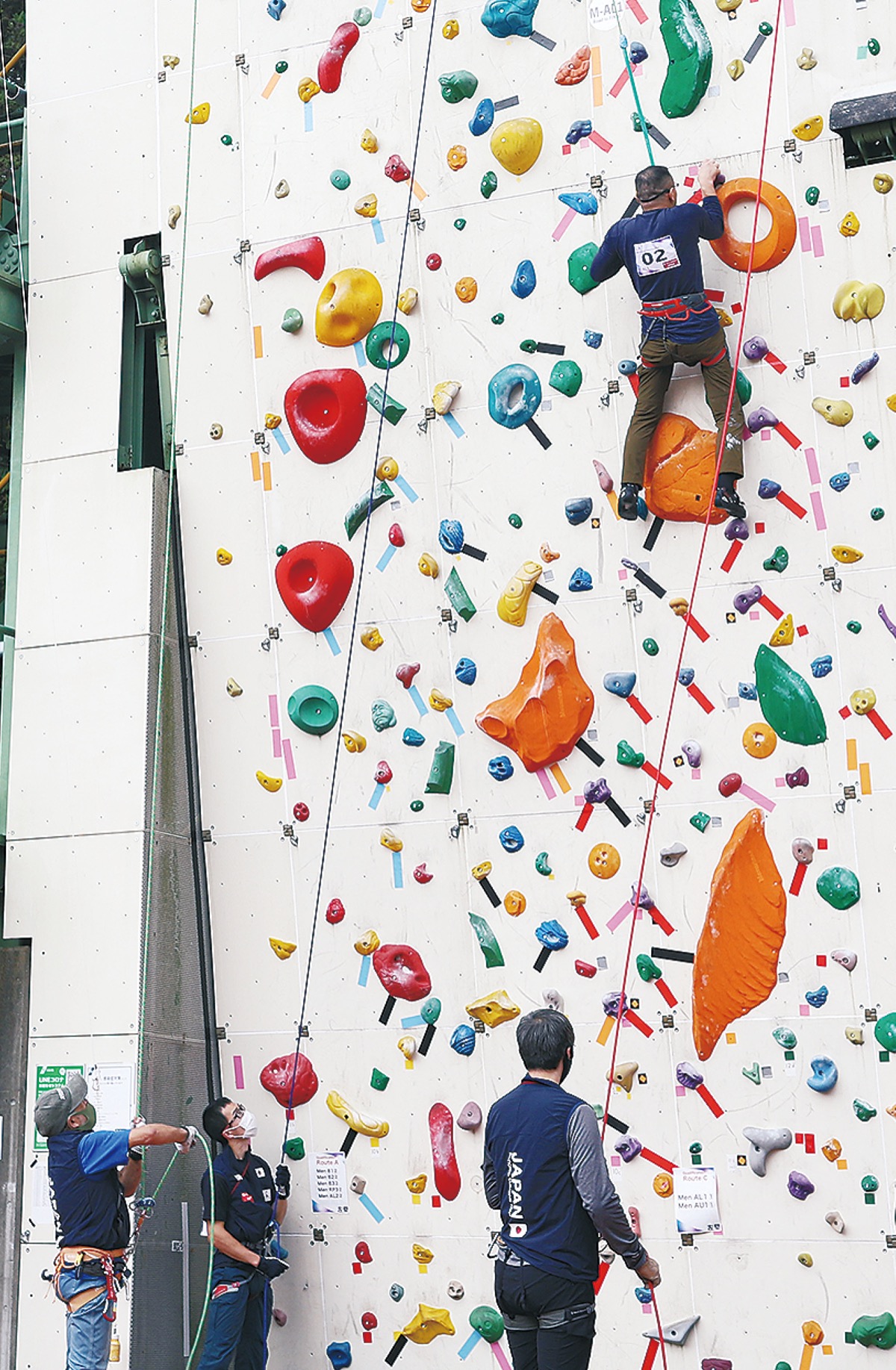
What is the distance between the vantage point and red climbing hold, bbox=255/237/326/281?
762 centimetres

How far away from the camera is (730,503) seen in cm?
670

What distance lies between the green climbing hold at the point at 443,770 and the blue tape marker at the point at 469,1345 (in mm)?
2431

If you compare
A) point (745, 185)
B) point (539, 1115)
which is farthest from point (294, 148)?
point (539, 1115)

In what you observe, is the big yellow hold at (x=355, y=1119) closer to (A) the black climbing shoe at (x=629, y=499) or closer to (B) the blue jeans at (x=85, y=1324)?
(B) the blue jeans at (x=85, y=1324)

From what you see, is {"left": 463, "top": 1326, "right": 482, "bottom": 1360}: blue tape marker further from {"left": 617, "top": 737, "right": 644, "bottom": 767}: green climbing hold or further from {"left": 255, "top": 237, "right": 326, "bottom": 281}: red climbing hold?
{"left": 255, "top": 237, "right": 326, "bottom": 281}: red climbing hold

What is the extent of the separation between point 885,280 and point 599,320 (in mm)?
1255

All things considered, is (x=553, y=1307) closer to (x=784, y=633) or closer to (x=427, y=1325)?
(x=427, y=1325)

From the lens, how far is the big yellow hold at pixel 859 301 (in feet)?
21.6

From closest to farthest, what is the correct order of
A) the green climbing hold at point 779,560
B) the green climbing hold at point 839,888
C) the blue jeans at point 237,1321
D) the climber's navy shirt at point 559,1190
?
the climber's navy shirt at point 559,1190
the green climbing hold at point 839,888
the green climbing hold at point 779,560
the blue jeans at point 237,1321

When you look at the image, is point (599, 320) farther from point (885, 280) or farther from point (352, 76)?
point (352, 76)

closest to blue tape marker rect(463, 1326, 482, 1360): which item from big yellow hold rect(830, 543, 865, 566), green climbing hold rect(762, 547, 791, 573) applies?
green climbing hold rect(762, 547, 791, 573)

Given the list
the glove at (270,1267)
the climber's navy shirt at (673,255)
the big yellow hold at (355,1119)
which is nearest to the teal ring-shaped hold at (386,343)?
the climber's navy shirt at (673,255)

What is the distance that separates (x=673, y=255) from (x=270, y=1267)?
480 cm

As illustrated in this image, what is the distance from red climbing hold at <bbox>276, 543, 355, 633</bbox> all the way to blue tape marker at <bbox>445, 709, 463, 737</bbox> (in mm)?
771
